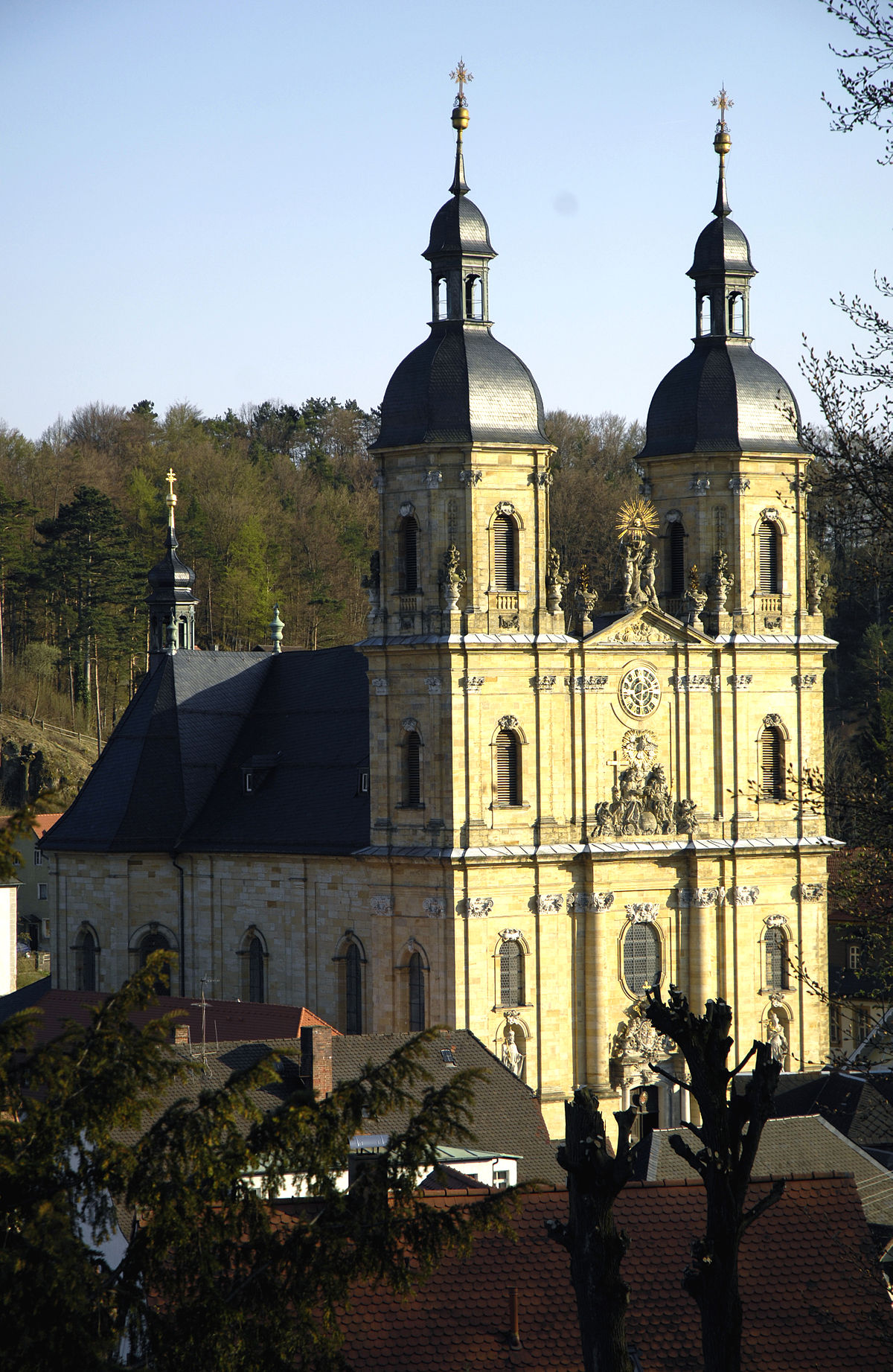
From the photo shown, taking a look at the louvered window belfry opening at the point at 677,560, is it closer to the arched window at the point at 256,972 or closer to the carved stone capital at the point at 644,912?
the carved stone capital at the point at 644,912

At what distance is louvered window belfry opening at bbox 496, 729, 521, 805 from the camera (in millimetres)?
51906

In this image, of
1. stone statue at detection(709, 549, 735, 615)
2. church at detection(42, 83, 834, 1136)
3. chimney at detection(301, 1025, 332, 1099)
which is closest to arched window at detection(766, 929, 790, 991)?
church at detection(42, 83, 834, 1136)

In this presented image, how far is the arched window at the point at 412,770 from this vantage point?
2041 inches

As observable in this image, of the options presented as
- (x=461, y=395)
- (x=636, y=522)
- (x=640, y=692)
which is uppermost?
(x=461, y=395)

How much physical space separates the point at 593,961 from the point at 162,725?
578 inches

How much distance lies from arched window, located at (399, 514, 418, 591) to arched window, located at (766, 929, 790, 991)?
40.7ft

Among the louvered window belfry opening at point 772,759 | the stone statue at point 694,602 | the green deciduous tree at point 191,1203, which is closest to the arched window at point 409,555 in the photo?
the stone statue at point 694,602

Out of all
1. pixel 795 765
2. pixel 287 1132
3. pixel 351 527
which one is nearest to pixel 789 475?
pixel 795 765

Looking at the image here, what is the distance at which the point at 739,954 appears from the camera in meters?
55.1

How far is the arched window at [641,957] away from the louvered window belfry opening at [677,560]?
8465 mm

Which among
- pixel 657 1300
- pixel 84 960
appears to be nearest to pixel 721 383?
pixel 84 960

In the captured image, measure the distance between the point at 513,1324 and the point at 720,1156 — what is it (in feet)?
28.2

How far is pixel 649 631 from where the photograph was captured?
5462 cm

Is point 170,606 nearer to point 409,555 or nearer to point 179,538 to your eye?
point 409,555
